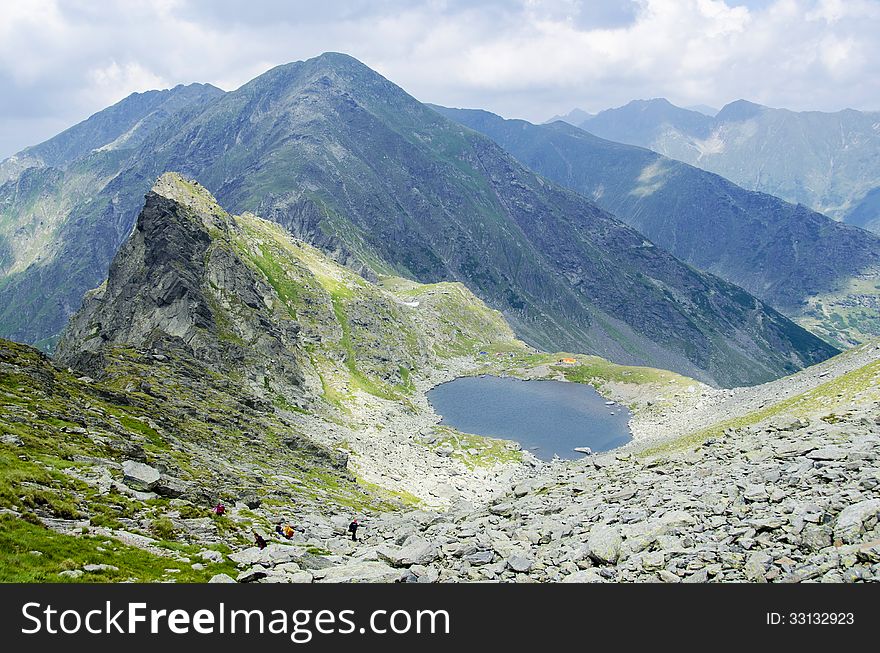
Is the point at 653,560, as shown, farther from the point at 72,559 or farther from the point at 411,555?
the point at 72,559

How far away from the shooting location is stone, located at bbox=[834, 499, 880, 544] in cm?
2416

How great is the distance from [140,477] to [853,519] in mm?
41042

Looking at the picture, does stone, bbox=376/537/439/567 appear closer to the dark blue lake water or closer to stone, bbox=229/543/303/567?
stone, bbox=229/543/303/567

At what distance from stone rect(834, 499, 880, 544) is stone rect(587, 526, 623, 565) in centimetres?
945

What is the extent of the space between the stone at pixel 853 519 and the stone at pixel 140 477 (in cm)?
3944

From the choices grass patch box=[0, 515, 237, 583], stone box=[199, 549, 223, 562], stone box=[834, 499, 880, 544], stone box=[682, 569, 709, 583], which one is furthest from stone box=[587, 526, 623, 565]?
stone box=[199, 549, 223, 562]

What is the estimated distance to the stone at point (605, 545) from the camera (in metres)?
29.2

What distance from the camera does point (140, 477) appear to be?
40281 millimetres

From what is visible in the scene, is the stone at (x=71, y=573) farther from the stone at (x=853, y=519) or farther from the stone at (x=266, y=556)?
the stone at (x=853, y=519)

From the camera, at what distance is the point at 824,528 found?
82.1ft

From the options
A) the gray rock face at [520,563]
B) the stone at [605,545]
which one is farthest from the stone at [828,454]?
the gray rock face at [520,563]
